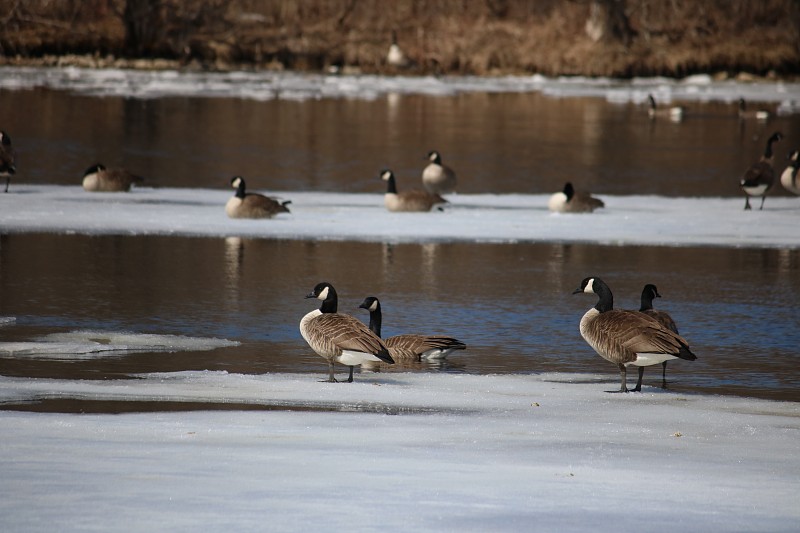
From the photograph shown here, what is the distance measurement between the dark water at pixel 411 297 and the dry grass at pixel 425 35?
36.7m

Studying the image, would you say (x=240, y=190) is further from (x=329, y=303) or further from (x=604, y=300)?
(x=604, y=300)

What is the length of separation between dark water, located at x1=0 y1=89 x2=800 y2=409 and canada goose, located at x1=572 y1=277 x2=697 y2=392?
0.68 metres

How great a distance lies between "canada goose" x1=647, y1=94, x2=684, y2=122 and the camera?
38.5m

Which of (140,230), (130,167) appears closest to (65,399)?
(140,230)

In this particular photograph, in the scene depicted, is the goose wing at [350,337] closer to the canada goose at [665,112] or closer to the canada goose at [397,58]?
the canada goose at [665,112]

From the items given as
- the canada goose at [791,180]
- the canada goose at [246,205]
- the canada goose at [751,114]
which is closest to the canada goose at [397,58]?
the canada goose at [751,114]

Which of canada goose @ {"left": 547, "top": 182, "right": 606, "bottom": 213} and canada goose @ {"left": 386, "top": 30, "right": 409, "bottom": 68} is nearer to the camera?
canada goose @ {"left": 547, "top": 182, "right": 606, "bottom": 213}

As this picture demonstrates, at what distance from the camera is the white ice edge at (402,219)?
671 inches

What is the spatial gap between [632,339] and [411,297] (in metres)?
4.68

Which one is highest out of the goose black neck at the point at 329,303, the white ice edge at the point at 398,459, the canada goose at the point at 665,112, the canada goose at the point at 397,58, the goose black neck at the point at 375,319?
the canada goose at the point at 397,58

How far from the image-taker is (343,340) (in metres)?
8.84

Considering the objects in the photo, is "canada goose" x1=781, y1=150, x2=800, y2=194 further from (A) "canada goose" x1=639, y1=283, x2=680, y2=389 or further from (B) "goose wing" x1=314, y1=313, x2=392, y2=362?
(B) "goose wing" x1=314, y1=313, x2=392, y2=362

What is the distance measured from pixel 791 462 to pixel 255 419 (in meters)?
3.16

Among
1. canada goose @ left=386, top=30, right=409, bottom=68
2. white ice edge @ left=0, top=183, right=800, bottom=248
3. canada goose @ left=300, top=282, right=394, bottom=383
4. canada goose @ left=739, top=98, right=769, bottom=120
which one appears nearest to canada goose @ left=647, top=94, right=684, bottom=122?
canada goose @ left=739, top=98, right=769, bottom=120
